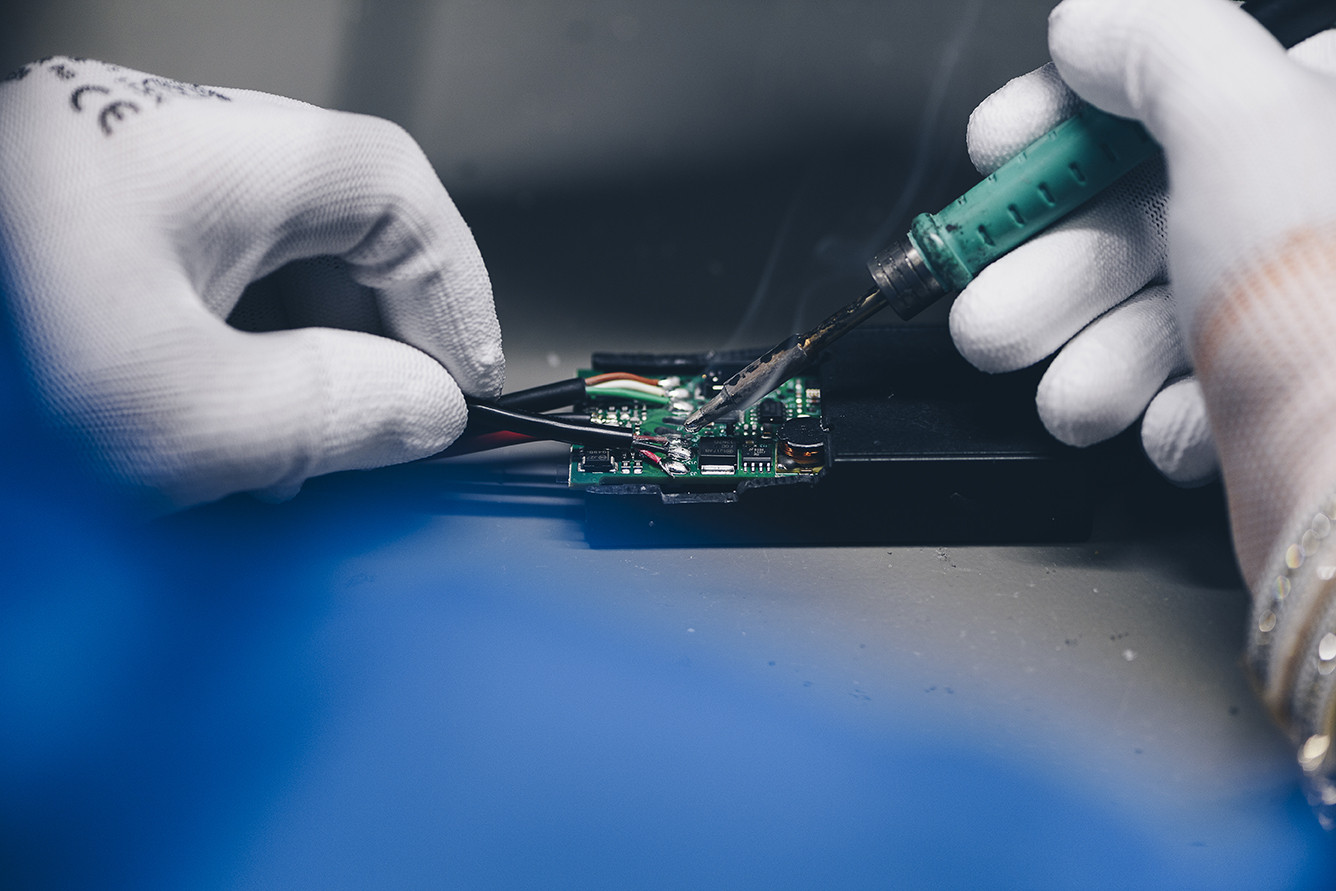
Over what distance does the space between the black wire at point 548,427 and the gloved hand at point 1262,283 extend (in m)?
0.51

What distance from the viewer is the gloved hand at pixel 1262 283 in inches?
27.9

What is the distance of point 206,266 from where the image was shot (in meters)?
0.91

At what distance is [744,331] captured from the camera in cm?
145

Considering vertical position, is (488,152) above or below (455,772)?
above

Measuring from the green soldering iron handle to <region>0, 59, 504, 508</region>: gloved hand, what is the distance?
406 mm

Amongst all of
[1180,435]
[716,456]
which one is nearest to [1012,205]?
[1180,435]

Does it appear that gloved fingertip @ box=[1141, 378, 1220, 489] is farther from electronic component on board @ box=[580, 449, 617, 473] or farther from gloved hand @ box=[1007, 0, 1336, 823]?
electronic component on board @ box=[580, 449, 617, 473]

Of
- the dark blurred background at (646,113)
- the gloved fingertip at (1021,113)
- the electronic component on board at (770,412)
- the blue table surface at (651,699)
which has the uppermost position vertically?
the dark blurred background at (646,113)

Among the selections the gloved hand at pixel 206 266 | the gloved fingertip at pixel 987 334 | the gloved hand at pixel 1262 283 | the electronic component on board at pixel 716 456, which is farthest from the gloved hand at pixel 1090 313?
the gloved hand at pixel 206 266

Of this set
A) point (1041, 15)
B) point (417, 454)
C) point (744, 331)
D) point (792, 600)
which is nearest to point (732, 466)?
point (792, 600)

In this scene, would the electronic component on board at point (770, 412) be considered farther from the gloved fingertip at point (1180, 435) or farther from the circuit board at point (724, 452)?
the gloved fingertip at point (1180, 435)

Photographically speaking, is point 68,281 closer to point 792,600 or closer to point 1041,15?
point 792,600

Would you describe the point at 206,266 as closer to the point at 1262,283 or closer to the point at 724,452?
the point at 724,452

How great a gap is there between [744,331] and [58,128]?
0.82 metres
